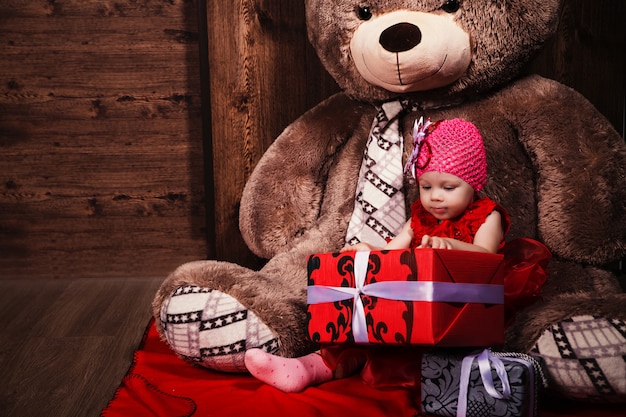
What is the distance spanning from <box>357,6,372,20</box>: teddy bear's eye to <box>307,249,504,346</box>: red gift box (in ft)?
1.69

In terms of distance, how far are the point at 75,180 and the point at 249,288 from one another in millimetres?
1071

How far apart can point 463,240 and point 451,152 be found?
156 millimetres

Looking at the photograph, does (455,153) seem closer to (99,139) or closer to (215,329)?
(215,329)

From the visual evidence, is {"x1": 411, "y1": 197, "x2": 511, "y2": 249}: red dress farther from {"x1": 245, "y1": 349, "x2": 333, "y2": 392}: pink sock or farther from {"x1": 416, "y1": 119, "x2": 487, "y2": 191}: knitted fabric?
{"x1": 245, "y1": 349, "x2": 333, "y2": 392}: pink sock

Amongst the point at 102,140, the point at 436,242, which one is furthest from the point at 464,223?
the point at 102,140

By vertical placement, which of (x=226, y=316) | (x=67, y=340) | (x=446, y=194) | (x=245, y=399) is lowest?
(x=67, y=340)

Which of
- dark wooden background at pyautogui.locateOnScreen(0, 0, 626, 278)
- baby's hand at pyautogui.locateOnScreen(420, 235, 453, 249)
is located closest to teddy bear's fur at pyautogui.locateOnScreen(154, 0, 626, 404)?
baby's hand at pyautogui.locateOnScreen(420, 235, 453, 249)

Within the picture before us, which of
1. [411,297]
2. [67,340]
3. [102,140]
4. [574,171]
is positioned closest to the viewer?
[411,297]

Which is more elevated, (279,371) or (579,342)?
(579,342)

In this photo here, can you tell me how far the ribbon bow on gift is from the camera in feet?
3.37

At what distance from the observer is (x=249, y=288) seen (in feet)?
4.13

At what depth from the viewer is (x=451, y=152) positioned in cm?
115

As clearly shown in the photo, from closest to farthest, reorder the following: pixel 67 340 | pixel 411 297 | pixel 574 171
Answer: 1. pixel 411 297
2. pixel 574 171
3. pixel 67 340

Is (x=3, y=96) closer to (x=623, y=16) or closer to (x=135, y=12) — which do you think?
(x=135, y=12)
